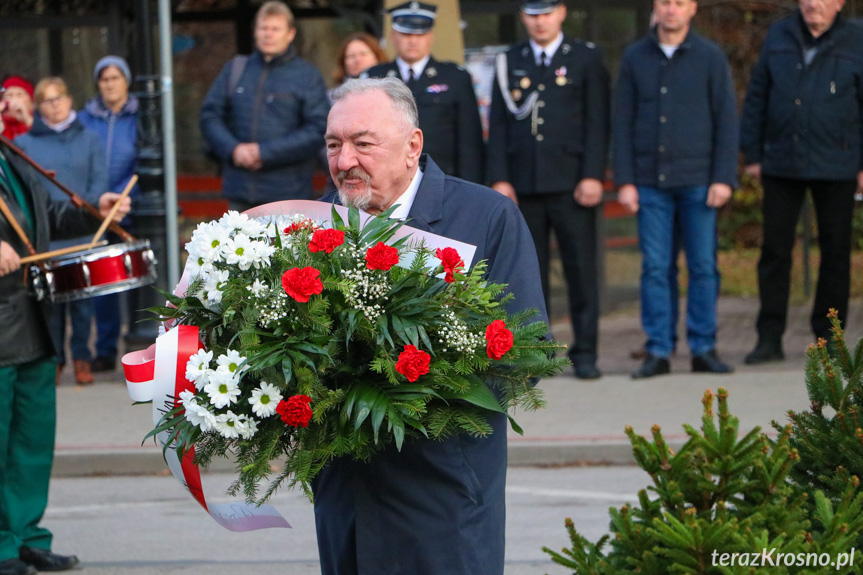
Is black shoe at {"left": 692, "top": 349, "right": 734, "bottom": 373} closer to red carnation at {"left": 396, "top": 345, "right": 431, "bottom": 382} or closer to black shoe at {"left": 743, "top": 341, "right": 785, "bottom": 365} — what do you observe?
black shoe at {"left": 743, "top": 341, "right": 785, "bottom": 365}

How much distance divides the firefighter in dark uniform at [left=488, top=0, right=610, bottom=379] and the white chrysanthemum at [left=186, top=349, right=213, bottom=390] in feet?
20.0

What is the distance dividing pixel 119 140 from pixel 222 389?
24.8 feet

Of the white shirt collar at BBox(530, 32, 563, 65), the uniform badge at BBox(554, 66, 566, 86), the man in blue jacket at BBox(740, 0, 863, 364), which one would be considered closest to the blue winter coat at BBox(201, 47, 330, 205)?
the white shirt collar at BBox(530, 32, 563, 65)

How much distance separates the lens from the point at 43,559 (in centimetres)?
551

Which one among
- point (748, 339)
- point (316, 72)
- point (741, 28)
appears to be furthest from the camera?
point (741, 28)

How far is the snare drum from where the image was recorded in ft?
19.0

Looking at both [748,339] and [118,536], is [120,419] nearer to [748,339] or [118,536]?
[118,536]

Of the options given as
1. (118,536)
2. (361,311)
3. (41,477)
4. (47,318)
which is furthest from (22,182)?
(361,311)

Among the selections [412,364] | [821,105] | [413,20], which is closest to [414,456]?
[412,364]

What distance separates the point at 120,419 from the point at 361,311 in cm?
606

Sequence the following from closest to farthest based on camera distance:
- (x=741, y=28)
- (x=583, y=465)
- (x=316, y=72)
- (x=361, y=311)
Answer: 1. (x=361, y=311)
2. (x=583, y=465)
3. (x=316, y=72)
4. (x=741, y=28)

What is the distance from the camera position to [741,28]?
55.4 ft

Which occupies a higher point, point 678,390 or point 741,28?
point 741,28

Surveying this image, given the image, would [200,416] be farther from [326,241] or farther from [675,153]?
[675,153]
